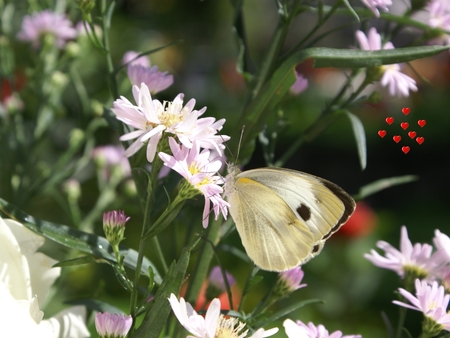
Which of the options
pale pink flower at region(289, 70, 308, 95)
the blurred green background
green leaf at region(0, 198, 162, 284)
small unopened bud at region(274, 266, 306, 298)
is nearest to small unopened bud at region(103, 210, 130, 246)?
green leaf at region(0, 198, 162, 284)

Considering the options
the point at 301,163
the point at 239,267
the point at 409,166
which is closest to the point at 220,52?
the point at 301,163

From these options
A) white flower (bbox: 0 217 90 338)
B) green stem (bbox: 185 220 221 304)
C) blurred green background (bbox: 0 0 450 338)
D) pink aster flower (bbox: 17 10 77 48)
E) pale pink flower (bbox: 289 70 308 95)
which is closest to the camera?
white flower (bbox: 0 217 90 338)

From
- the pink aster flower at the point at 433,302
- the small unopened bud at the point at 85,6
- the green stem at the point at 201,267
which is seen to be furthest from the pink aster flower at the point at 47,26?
the pink aster flower at the point at 433,302

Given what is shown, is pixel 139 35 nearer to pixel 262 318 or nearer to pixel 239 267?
pixel 239 267

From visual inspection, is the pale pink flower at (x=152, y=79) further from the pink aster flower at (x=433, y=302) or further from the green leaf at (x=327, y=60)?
the pink aster flower at (x=433, y=302)

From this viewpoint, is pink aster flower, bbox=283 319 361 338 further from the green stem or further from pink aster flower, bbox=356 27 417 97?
pink aster flower, bbox=356 27 417 97
